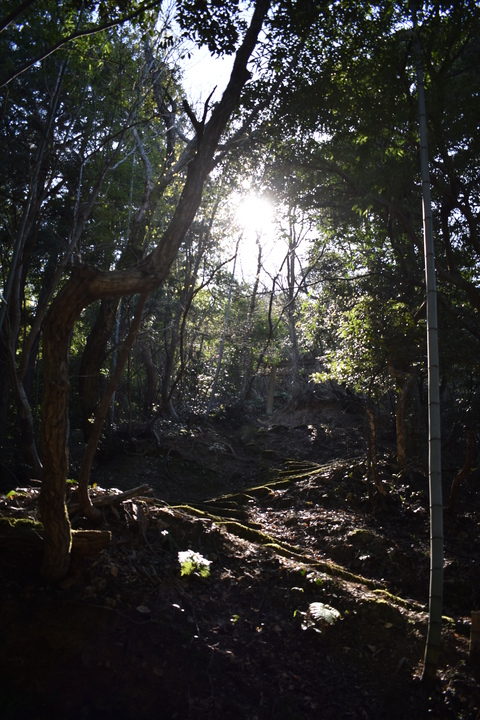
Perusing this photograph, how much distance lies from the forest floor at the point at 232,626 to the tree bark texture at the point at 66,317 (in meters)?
0.59

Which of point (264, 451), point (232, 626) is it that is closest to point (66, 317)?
point (232, 626)

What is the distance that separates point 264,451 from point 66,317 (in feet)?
49.2

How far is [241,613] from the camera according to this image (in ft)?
16.4

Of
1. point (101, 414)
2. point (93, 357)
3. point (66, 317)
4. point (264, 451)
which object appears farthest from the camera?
point (264, 451)

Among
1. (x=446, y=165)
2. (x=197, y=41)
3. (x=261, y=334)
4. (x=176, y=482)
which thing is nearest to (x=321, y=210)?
(x=446, y=165)

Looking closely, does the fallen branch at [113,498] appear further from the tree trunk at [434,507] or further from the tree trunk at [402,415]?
the tree trunk at [402,415]

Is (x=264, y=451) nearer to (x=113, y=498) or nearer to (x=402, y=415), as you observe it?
(x=402, y=415)

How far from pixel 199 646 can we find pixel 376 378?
7.04 metres

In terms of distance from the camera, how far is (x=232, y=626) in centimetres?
471

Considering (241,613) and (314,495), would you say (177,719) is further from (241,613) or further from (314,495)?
(314,495)

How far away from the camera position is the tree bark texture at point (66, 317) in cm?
342

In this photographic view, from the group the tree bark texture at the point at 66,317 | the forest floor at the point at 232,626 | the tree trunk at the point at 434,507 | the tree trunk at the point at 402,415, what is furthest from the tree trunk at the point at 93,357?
the tree trunk at the point at 434,507

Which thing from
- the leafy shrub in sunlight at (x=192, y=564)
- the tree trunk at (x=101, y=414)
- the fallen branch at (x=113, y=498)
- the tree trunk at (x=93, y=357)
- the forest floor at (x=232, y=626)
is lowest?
the forest floor at (x=232, y=626)

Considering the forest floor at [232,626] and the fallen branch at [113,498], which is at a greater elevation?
the fallen branch at [113,498]
